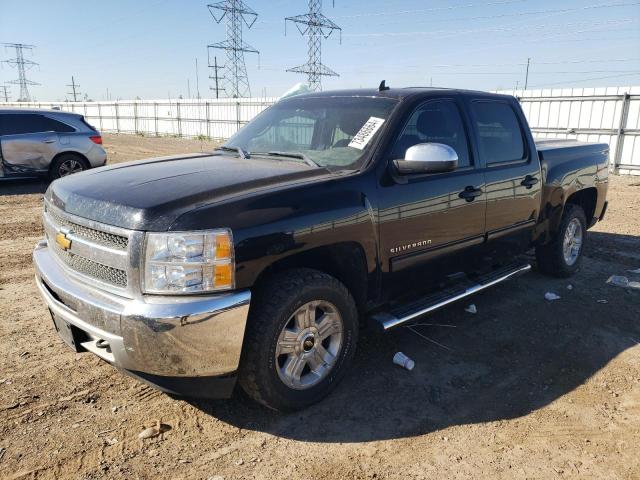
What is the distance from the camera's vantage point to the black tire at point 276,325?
2.72 metres

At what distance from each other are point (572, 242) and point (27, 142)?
10.5 meters

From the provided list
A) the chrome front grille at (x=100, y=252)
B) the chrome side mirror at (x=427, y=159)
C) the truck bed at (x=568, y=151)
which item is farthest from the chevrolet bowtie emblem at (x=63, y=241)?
the truck bed at (x=568, y=151)

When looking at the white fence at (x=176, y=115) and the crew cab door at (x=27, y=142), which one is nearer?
the crew cab door at (x=27, y=142)

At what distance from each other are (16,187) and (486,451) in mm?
12207

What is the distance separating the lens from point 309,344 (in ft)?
9.95

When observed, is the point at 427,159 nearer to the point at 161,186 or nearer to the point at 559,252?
the point at 161,186

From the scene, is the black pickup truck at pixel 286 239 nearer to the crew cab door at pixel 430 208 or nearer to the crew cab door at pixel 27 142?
the crew cab door at pixel 430 208

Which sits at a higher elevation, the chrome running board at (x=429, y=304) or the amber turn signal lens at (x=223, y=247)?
the amber turn signal lens at (x=223, y=247)

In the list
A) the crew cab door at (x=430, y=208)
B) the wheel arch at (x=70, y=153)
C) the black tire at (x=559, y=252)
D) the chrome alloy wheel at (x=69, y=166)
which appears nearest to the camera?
the crew cab door at (x=430, y=208)

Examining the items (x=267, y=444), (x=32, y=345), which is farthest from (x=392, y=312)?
(x=32, y=345)

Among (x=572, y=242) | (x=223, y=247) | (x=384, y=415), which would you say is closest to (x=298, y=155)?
(x=223, y=247)

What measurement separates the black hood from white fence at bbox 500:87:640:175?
579 inches

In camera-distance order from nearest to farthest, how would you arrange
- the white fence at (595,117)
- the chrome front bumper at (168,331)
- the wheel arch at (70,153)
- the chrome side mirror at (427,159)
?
the chrome front bumper at (168,331) → the chrome side mirror at (427,159) → the wheel arch at (70,153) → the white fence at (595,117)

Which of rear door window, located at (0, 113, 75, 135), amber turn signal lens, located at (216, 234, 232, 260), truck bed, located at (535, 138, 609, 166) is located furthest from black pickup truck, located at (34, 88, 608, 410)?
rear door window, located at (0, 113, 75, 135)
